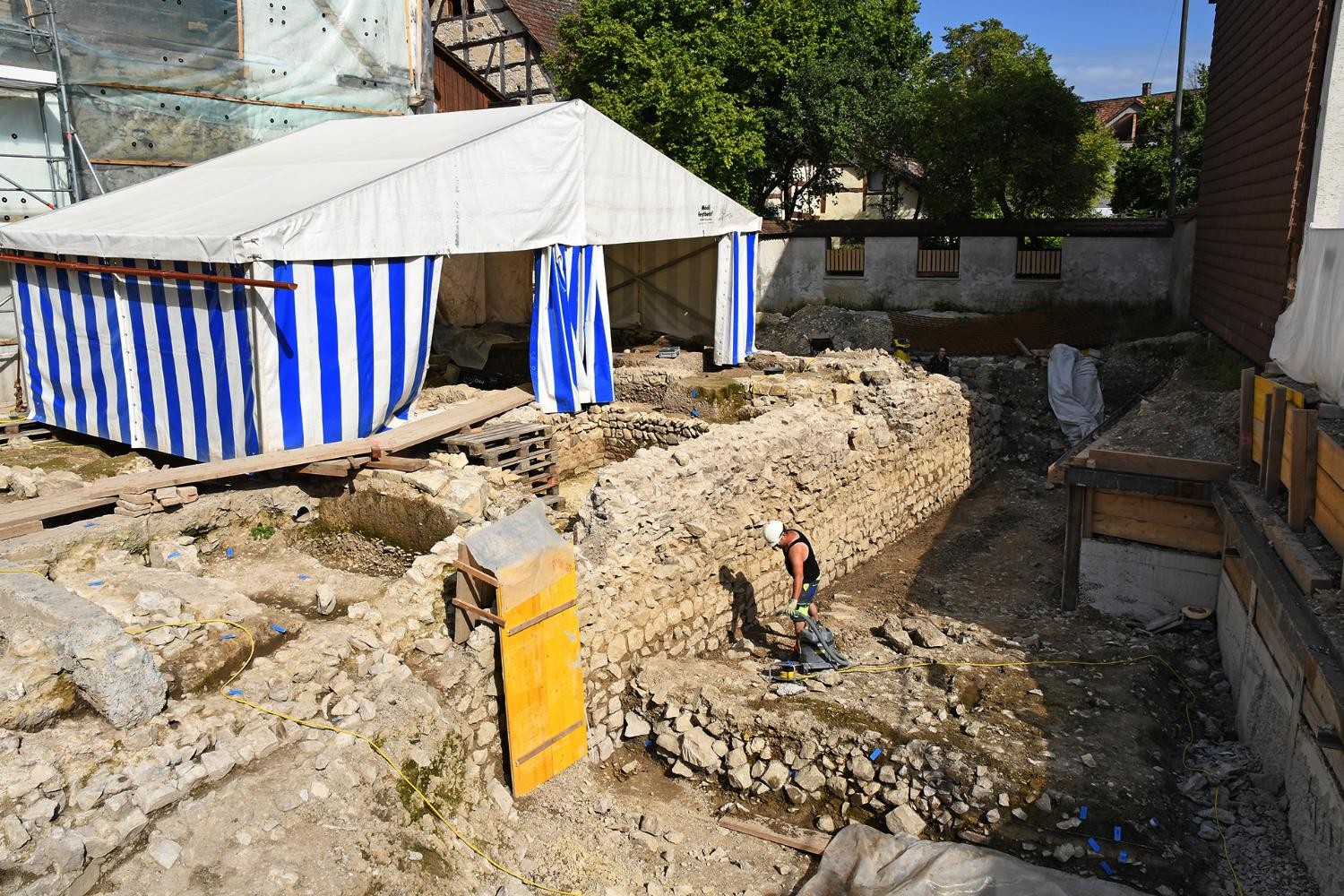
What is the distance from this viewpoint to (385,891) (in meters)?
4.59

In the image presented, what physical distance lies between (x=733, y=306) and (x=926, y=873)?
1044 cm

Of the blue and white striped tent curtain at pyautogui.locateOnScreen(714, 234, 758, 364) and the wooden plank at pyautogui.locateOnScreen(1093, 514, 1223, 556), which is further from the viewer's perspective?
the blue and white striped tent curtain at pyautogui.locateOnScreen(714, 234, 758, 364)

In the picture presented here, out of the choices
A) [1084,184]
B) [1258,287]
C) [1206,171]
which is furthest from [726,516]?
[1084,184]

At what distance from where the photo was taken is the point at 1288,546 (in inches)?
255

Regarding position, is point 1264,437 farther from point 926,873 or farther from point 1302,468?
point 926,873

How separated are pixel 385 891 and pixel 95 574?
3795 mm

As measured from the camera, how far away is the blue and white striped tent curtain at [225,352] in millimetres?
9008

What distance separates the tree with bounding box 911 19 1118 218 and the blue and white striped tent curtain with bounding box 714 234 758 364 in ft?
19.6

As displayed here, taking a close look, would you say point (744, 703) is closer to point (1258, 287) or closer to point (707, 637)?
point (707, 637)

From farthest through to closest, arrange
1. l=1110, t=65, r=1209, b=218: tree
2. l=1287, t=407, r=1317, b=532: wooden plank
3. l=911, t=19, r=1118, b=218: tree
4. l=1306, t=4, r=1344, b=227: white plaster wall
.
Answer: l=1110, t=65, r=1209, b=218: tree, l=911, t=19, r=1118, b=218: tree, l=1306, t=4, r=1344, b=227: white plaster wall, l=1287, t=407, r=1317, b=532: wooden plank

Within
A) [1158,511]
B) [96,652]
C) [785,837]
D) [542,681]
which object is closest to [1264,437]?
[1158,511]

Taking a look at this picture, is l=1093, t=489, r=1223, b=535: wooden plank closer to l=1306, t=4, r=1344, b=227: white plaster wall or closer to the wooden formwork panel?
the wooden formwork panel

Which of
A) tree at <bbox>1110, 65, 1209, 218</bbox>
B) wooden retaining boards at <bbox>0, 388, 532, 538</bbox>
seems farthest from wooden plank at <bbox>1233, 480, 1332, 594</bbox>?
tree at <bbox>1110, 65, 1209, 218</bbox>

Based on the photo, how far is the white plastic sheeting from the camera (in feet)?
24.3
